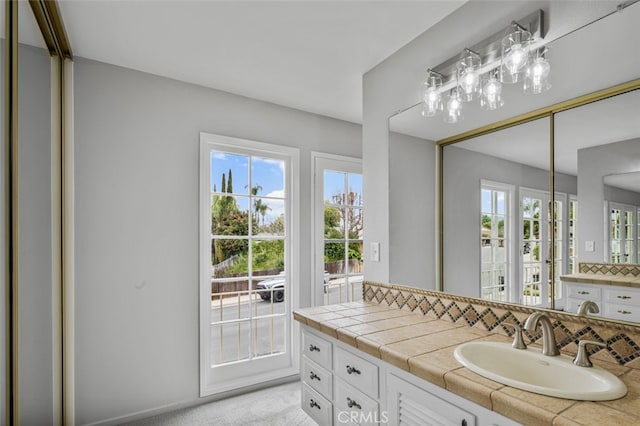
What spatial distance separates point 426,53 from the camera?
198cm

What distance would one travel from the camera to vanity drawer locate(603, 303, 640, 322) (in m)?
1.19

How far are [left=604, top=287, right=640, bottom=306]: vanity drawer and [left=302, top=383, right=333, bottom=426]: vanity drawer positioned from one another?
1295mm

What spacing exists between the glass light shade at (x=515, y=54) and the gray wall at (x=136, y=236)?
200cm

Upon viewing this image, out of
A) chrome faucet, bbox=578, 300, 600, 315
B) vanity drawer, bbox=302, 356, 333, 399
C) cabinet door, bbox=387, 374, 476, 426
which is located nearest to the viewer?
cabinet door, bbox=387, 374, 476, 426

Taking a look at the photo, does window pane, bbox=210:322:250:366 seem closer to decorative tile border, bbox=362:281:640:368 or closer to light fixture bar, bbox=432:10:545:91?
decorative tile border, bbox=362:281:640:368

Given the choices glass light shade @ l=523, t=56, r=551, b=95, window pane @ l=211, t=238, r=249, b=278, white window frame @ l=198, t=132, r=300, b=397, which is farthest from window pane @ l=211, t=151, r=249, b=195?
glass light shade @ l=523, t=56, r=551, b=95

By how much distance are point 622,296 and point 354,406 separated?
44.9 inches

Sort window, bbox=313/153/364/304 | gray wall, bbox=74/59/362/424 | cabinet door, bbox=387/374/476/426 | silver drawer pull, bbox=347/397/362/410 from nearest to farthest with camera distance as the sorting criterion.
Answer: cabinet door, bbox=387/374/476/426 → silver drawer pull, bbox=347/397/362/410 → gray wall, bbox=74/59/362/424 → window, bbox=313/153/364/304

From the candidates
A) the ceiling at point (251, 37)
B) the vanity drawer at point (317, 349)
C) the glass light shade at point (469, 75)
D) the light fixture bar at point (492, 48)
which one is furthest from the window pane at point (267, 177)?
the glass light shade at point (469, 75)

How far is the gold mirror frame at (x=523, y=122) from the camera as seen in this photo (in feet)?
4.17

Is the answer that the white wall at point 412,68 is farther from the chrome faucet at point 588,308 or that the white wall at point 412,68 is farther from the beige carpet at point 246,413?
the beige carpet at point 246,413

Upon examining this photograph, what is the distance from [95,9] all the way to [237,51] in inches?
29.3

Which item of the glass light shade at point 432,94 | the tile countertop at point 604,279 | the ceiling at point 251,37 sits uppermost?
the ceiling at point 251,37

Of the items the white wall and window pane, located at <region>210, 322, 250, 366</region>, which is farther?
window pane, located at <region>210, 322, 250, 366</region>
